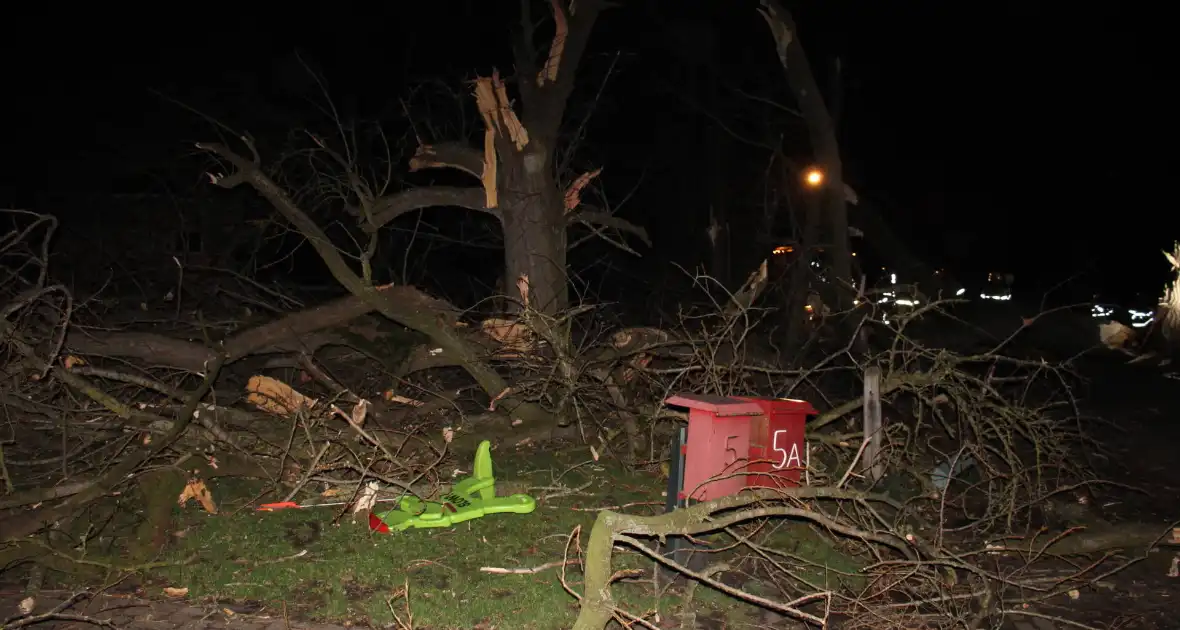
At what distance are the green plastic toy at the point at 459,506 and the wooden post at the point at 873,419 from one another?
2.24m

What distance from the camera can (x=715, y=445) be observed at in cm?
476

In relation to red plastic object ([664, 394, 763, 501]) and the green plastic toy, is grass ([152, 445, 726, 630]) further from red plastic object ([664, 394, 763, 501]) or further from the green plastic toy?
red plastic object ([664, 394, 763, 501])

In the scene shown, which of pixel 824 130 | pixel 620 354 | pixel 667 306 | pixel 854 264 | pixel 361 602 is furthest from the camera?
pixel 667 306

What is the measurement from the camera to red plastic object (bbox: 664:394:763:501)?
4746 millimetres

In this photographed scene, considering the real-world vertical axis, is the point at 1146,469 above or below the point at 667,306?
below

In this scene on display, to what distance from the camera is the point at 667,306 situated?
17.1 m

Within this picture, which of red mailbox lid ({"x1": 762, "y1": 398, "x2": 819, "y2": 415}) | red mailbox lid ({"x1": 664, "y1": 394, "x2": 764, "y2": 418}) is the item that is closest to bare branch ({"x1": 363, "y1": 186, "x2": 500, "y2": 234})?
red mailbox lid ({"x1": 664, "y1": 394, "x2": 764, "y2": 418})

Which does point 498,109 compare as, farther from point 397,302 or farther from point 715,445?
point 715,445

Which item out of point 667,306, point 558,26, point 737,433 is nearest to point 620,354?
point 737,433

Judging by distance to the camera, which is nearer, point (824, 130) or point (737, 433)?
point (737, 433)

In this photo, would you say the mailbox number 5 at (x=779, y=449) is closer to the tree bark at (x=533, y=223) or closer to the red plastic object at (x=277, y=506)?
the red plastic object at (x=277, y=506)

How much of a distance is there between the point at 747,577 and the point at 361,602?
7.11 feet

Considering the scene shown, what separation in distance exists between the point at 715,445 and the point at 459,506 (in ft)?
6.00

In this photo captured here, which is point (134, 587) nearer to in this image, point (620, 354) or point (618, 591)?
point (618, 591)
